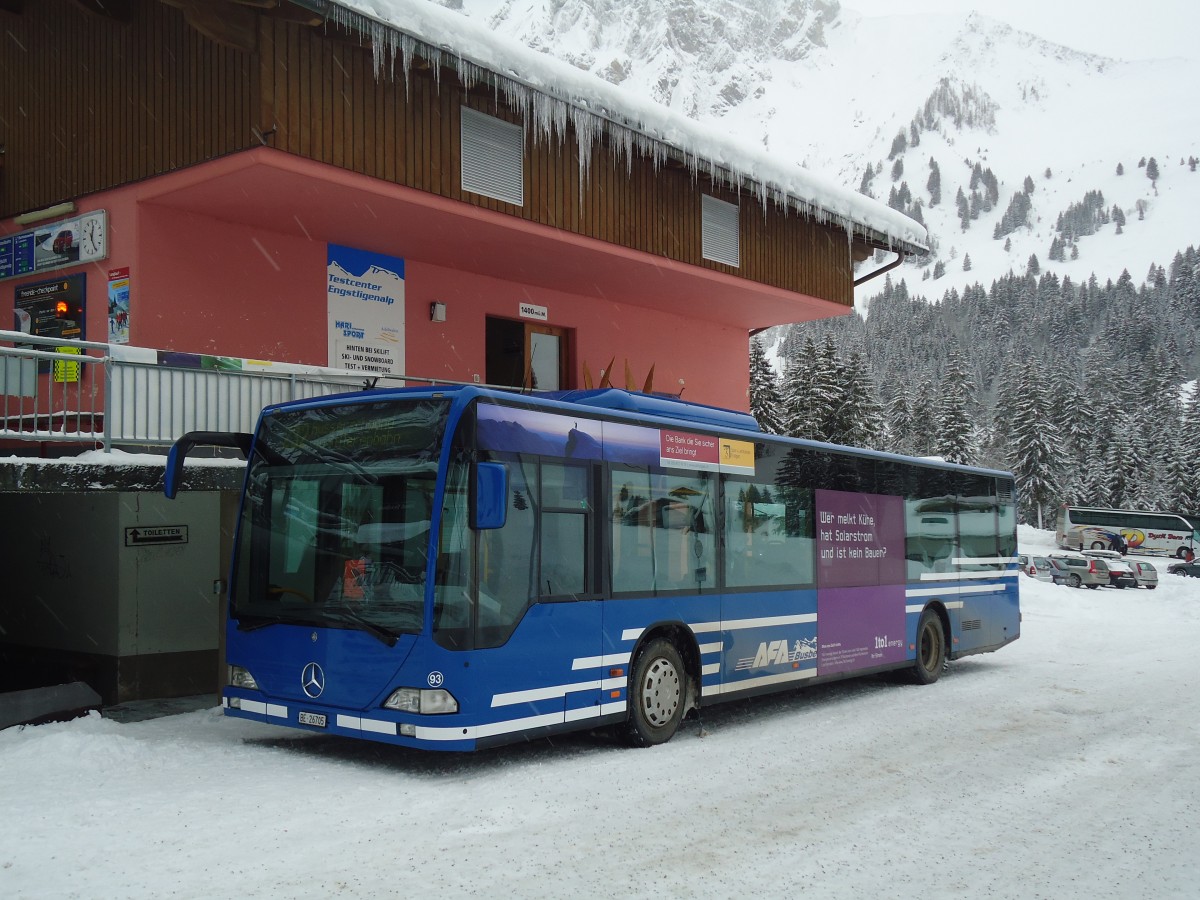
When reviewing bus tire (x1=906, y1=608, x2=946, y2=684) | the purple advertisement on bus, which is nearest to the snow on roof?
the purple advertisement on bus

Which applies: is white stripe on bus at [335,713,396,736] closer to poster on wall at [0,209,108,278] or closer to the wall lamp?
poster on wall at [0,209,108,278]

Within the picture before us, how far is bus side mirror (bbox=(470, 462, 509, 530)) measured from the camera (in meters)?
7.76

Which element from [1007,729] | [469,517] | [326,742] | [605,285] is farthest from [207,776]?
[605,285]

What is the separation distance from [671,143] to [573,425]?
775cm

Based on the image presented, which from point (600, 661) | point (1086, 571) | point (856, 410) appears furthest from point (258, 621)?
point (856, 410)

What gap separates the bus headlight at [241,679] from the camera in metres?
8.85

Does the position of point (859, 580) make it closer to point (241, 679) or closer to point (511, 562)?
point (511, 562)

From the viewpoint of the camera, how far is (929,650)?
48.3 feet

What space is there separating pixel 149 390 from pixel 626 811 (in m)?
6.47

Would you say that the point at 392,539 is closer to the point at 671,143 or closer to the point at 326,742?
the point at 326,742

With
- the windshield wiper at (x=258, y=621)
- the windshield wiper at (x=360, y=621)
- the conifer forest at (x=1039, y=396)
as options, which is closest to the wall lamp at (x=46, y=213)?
the windshield wiper at (x=258, y=621)

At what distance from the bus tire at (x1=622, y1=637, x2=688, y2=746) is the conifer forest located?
44946 mm

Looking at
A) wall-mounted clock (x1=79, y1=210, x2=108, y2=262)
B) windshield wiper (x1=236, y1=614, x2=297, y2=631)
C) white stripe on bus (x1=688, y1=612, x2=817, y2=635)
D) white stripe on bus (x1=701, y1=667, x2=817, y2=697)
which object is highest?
wall-mounted clock (x1=79, y1=210, x2=108, y2=262)

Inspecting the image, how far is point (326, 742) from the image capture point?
9531mm
